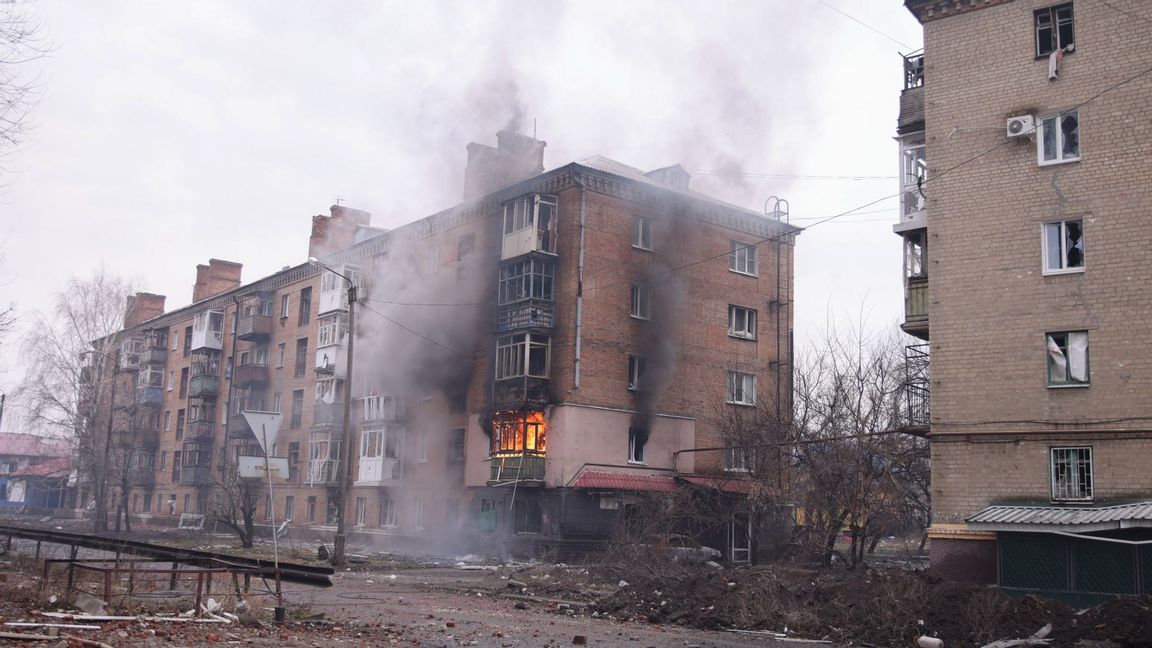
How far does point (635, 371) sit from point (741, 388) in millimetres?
4997

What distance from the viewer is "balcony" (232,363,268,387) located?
2085 inches

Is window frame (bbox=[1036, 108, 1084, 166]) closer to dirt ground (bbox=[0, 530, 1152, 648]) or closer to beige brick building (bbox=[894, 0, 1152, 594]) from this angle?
beige brick building (bbox=[894, 0, 1152, 594])

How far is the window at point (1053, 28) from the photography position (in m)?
21.6

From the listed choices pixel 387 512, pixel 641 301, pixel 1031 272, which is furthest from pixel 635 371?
pixel 1031 272

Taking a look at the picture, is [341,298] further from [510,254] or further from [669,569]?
[669,569]

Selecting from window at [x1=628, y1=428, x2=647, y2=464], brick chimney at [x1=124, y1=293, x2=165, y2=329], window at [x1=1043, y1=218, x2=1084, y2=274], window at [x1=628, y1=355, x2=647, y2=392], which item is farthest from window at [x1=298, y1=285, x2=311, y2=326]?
window at [x1=1043, y1=218, x2=1084, y2=274]

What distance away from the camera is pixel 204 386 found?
189 ft

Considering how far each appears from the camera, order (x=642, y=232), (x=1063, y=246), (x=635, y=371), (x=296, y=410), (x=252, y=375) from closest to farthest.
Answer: (x=1063, y=246) → (x=635, y=371) → (x=642, y=232) → (x=296, y=410) → (x=252, y=375)

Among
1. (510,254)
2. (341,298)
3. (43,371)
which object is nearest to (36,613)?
(510,254)

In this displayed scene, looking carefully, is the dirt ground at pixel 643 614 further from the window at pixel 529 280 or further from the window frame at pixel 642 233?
the window frame at pixel 642 233

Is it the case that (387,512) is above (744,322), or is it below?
below

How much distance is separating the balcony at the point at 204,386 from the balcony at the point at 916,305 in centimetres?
4497

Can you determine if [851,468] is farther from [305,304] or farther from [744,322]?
[305,304]

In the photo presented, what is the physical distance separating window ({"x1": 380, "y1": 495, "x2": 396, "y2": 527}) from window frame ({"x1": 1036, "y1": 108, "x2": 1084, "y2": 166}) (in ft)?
95.1
